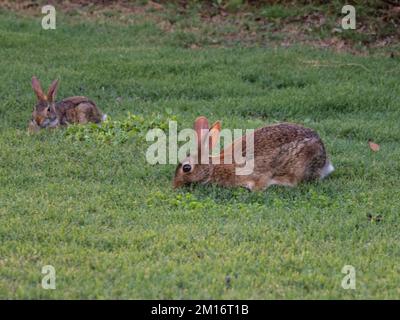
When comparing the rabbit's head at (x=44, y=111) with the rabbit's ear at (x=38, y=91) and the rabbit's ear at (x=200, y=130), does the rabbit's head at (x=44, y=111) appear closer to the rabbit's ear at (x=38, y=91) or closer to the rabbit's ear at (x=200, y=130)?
the rabbit's ear at (x=38, y=91)

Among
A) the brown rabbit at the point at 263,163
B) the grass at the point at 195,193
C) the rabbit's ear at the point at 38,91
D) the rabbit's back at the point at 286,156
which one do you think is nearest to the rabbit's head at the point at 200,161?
the brown rabbit at the point at 263,163

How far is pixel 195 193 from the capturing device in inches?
327

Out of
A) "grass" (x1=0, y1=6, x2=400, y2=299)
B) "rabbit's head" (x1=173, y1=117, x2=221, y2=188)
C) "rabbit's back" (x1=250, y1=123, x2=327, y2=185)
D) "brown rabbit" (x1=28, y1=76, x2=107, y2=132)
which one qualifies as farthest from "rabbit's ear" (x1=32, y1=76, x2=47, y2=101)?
"rabbit's back" (x1=250, y1=123, x2=327, y2=185)

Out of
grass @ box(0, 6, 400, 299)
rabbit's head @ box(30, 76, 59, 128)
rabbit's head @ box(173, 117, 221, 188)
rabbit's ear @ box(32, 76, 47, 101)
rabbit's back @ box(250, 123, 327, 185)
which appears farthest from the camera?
rabbit's ear @ box(32, 76, 47, 101)

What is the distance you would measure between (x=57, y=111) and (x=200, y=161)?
10.1 feet

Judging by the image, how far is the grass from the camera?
614cm

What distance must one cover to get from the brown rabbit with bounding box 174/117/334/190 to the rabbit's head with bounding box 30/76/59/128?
9.27 ft

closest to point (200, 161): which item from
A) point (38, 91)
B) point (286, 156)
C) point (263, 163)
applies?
point (263, 163)

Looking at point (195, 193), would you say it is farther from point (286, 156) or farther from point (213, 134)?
point (286, 156)

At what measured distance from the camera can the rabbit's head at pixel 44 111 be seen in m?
10.7

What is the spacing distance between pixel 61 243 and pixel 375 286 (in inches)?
98.2

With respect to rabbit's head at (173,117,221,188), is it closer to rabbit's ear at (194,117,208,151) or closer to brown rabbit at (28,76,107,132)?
rabbit's ear at (194,117,208,151)
